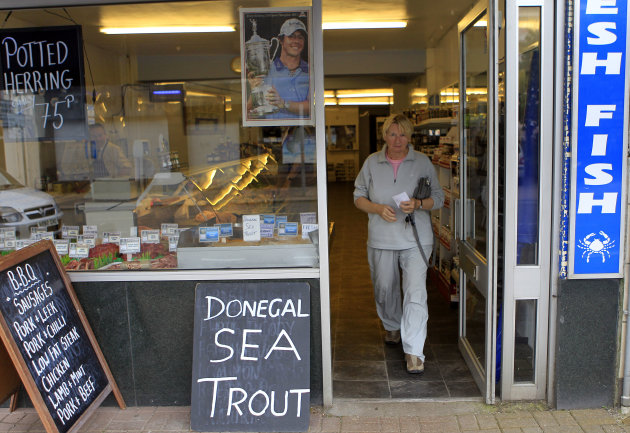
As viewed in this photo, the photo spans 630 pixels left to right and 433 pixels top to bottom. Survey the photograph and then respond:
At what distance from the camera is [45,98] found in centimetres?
386

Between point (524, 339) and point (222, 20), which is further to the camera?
point (222, 20)

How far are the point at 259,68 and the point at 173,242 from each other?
51.1 inches

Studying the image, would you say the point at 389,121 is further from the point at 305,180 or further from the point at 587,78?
the point at 587,78

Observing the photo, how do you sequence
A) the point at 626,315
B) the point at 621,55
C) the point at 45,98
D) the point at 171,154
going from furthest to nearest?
1. the point at 171,154
2. the point at 45,98
3. the point at 626,315
4. the point at 621,55

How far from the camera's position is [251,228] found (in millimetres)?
3676

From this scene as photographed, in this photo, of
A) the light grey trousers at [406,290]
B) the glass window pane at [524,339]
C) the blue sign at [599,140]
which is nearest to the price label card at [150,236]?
the light grey trousers at [406,290]

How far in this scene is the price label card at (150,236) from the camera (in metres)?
3.85

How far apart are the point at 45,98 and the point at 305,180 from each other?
1867 mm

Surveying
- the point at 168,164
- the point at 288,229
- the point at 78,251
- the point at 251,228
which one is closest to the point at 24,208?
the point at 78,251

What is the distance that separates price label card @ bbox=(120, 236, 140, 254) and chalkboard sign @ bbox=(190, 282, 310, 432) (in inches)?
28.6

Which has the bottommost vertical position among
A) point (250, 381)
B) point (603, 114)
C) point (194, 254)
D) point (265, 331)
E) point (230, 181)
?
point (250, 381)

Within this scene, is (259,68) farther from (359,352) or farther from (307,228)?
(359,352)

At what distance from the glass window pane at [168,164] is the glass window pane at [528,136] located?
1.21 meters

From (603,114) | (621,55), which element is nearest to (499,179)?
(603,114)
